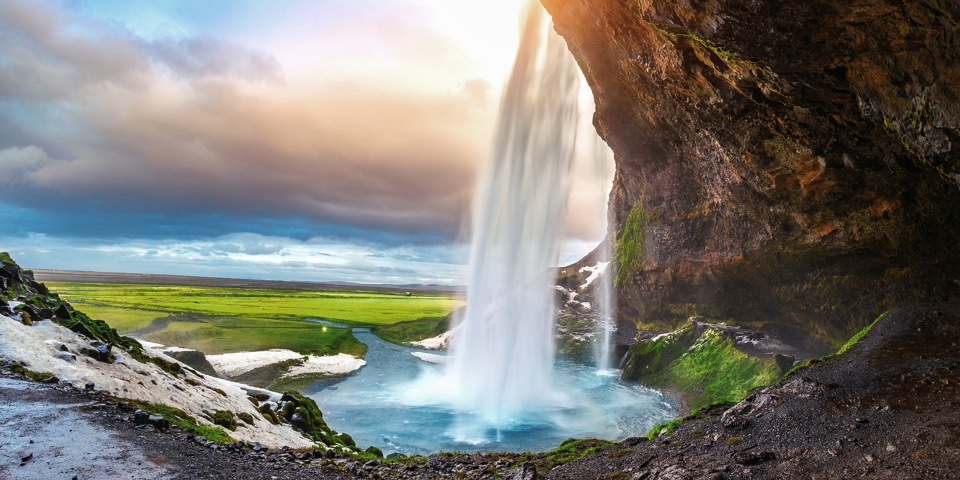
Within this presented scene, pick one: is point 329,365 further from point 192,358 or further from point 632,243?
point 632,243

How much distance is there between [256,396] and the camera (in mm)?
19953

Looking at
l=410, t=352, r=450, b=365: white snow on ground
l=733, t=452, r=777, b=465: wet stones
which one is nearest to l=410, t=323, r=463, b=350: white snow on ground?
l=410, t=352, r=450, b=365: white snow on ground

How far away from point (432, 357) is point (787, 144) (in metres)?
39.5

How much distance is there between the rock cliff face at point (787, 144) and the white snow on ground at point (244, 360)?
37.1m

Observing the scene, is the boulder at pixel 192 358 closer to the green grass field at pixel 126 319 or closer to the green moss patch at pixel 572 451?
the green moss patch at pixel 572 451

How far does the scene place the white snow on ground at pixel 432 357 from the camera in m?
43.9

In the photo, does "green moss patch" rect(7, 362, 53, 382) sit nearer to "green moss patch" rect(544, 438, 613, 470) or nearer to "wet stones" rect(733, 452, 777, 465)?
"green moss patch" rect(544, 438, 613, 470)

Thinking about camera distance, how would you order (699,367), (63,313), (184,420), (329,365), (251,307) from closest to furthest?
(184,420) < (63,313) < (699,367) < (329,365) < (251,307)

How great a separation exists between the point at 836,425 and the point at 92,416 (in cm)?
2080

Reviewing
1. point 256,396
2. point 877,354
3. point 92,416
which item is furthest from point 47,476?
point 877,354

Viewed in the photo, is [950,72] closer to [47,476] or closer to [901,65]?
[901,65]

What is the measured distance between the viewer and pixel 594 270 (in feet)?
196

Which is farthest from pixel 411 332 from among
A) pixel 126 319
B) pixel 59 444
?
pixel 59 444

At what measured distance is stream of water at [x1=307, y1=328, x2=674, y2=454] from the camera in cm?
2061
